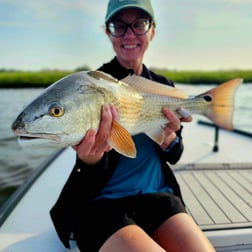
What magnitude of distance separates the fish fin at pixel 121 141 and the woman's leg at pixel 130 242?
453mm

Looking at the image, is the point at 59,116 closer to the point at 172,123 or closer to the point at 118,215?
the point at 118,215

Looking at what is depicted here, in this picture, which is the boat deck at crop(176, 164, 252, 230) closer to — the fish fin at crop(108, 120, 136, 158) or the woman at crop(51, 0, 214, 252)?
the woman at crop(51, 0, 214, 252)

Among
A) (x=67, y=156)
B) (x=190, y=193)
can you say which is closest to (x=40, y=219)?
(x=190, y=193)

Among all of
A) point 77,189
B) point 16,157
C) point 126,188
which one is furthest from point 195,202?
point 16,157

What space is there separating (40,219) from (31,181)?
0.98 metres

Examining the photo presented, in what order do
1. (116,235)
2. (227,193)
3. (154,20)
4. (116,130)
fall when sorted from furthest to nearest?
1. (227,193)
2. (154,20)
3. (116,235)
4. (116,130)

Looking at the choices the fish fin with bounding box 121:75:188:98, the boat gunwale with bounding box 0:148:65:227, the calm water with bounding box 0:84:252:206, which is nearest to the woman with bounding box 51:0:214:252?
the fish fin with bounding box 121:75:188:98

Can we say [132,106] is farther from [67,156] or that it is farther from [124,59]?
[67,156]

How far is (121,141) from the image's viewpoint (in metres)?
1.82

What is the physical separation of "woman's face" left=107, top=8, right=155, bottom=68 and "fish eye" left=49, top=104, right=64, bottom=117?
40.1 inches

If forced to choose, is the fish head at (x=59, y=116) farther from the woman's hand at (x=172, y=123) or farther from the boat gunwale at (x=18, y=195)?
the boat gunwale at (x=18, y=195)

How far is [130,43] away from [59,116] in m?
1.06

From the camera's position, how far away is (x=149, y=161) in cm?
241

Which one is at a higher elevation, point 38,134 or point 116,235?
point 38,134
